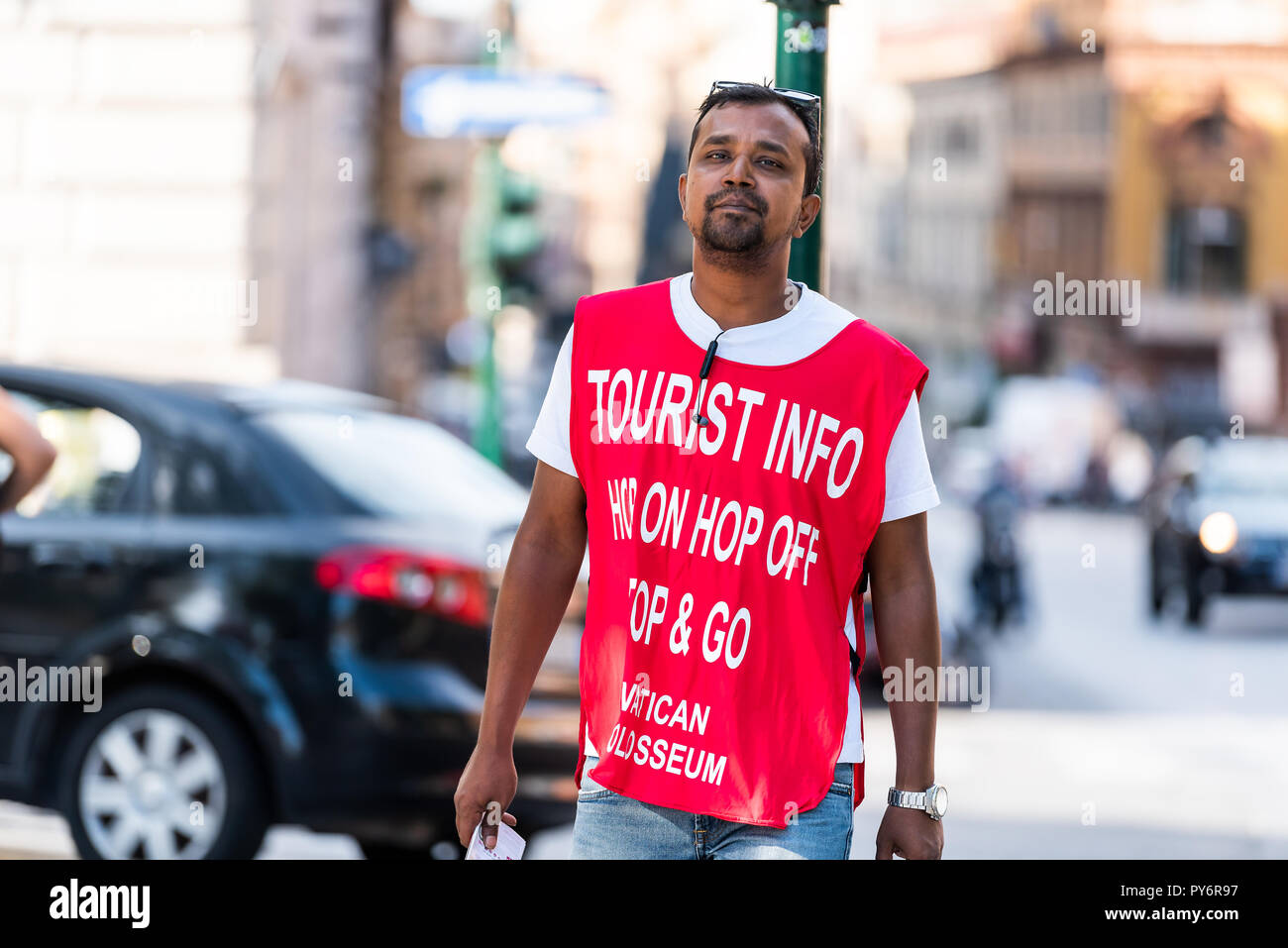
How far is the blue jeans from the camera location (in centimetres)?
287

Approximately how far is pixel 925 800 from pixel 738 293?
83 cm

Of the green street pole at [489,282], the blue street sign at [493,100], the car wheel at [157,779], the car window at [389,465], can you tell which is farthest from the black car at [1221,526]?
the car wheel at [157,779]

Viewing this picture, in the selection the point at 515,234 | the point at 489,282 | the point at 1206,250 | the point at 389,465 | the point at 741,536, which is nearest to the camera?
the point at 741,536

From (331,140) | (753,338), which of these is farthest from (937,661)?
(331,140)

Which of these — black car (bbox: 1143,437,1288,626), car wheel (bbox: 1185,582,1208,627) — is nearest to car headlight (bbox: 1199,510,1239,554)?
black car (bbox: 1143,437,1288,626)

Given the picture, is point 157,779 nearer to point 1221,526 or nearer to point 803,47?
point 803,47

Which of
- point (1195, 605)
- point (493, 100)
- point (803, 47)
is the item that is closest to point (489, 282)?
point (493, 100)

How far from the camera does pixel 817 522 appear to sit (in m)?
2.89

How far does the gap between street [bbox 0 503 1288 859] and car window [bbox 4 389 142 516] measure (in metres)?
1.19

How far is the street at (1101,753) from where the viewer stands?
24.3 ft

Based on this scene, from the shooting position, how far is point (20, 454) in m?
3.90

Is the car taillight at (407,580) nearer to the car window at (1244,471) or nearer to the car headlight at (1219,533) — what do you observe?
the car headlight at (1219,533)

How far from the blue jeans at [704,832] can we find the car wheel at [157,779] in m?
2.92

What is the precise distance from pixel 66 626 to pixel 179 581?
0.36 m
